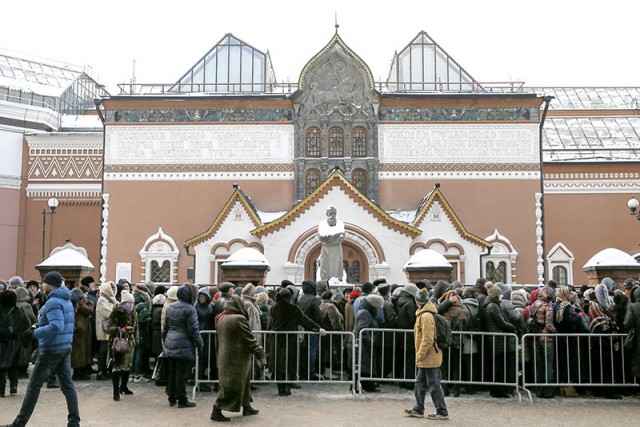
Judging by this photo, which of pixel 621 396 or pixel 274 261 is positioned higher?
pixel 274 261

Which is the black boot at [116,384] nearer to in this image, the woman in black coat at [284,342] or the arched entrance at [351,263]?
the woman in black coat at [284,342]

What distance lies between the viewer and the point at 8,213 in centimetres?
3547

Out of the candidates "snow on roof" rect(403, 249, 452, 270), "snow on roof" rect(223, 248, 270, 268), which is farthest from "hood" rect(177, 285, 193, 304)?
"snow on roof" rect(403, 249, 452, 270)

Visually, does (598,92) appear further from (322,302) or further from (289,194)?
(322,302)

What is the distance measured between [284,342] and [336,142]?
20.0 meters

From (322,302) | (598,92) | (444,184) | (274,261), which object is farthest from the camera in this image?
(598,92)

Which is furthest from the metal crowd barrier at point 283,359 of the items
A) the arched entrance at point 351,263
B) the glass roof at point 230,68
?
the glass roof at point 230,68

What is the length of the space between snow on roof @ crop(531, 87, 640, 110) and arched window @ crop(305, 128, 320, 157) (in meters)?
19.4

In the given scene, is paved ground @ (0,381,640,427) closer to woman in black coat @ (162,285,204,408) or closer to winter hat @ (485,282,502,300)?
woman in black coat @ (162,285,204,408)

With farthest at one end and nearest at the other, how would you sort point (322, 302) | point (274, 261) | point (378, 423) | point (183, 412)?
point (274, 261) → point (322, 302) → point (183, 412) → point (378, 423)

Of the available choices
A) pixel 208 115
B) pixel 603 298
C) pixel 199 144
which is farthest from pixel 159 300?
pixel 208 115

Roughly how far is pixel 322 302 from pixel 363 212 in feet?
46.8

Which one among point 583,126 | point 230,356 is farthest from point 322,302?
point 583,126

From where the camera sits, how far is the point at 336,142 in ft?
101
